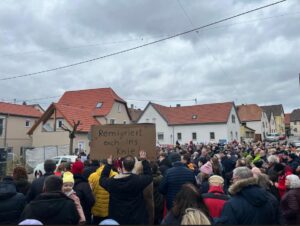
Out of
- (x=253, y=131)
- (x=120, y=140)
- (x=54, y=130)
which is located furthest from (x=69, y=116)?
(x=253, y=131)

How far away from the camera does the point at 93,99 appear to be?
46219 millimetres

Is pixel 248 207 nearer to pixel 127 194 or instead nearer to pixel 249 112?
pixel 127 194

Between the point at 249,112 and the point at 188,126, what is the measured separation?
27.8m

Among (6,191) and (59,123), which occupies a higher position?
(59,123)

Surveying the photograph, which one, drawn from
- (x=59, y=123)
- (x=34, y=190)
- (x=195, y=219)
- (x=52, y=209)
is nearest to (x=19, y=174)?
(x=34, y=190)

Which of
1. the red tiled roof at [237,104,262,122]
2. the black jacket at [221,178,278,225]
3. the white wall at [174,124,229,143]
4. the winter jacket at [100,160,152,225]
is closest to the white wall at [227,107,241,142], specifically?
the white wall at [174,124,229,143]

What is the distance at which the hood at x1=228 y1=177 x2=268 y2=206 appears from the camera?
12.8 ft

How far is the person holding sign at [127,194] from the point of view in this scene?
501cm

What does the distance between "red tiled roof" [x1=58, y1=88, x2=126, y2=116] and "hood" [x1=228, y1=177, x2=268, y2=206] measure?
124 feet

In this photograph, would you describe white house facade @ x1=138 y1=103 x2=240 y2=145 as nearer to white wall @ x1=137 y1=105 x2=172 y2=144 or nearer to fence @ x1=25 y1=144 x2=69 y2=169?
white wall @ x1=137 y1=105 x2=172 y2=144

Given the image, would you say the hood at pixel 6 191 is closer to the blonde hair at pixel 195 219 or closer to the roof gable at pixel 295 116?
the blonde hair at pixel 195 219

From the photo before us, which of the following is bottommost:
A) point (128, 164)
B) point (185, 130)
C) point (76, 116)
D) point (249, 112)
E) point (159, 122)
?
point (128, 164)

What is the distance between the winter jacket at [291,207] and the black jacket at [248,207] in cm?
90

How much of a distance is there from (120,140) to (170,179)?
138 cm
